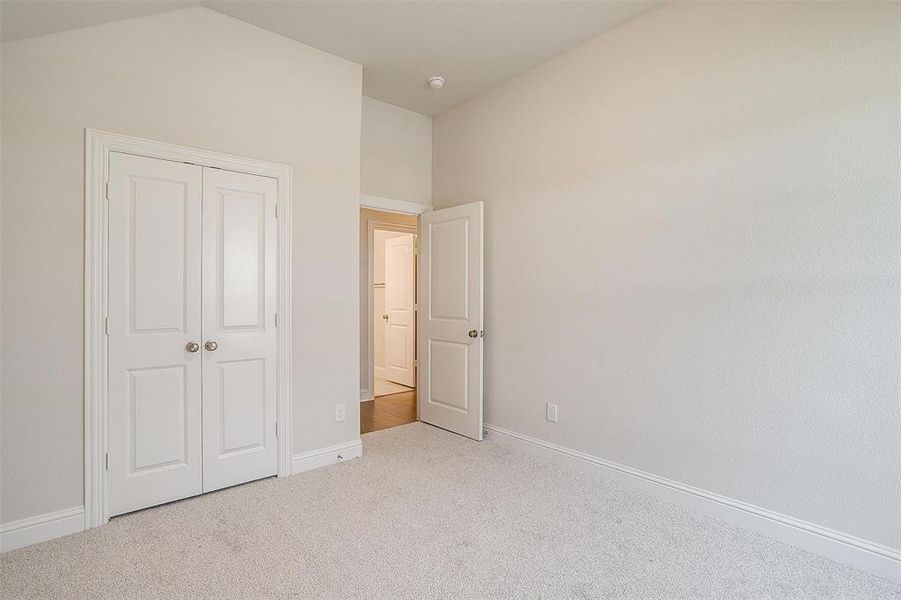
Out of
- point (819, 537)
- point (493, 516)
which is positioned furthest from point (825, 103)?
point (493, 516)

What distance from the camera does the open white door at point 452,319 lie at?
3.60 metres

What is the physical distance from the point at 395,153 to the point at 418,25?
1.35 meters

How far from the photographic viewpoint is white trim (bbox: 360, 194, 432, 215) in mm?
3736

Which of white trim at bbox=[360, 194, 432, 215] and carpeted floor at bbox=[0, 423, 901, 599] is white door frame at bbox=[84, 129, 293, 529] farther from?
white trim at bbox=[360, 194, 432, 215]

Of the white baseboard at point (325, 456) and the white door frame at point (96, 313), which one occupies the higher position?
the white door frame at point (96, 313)

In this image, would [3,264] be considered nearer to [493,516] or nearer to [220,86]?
[220,86]

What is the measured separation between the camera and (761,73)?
2.18 m

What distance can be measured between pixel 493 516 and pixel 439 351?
6.00 feet

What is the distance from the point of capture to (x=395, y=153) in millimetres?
3980

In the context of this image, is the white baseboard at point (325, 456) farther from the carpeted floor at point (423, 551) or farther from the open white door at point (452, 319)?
the open white door at point (452, 319)

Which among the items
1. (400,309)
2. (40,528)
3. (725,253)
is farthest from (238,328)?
(400,309)

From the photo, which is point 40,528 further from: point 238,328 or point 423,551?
point 423,551

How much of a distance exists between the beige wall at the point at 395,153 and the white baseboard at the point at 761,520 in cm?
266

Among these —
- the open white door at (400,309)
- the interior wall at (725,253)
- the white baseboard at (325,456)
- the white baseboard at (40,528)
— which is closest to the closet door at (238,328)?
the white baseboard at (325,456)
